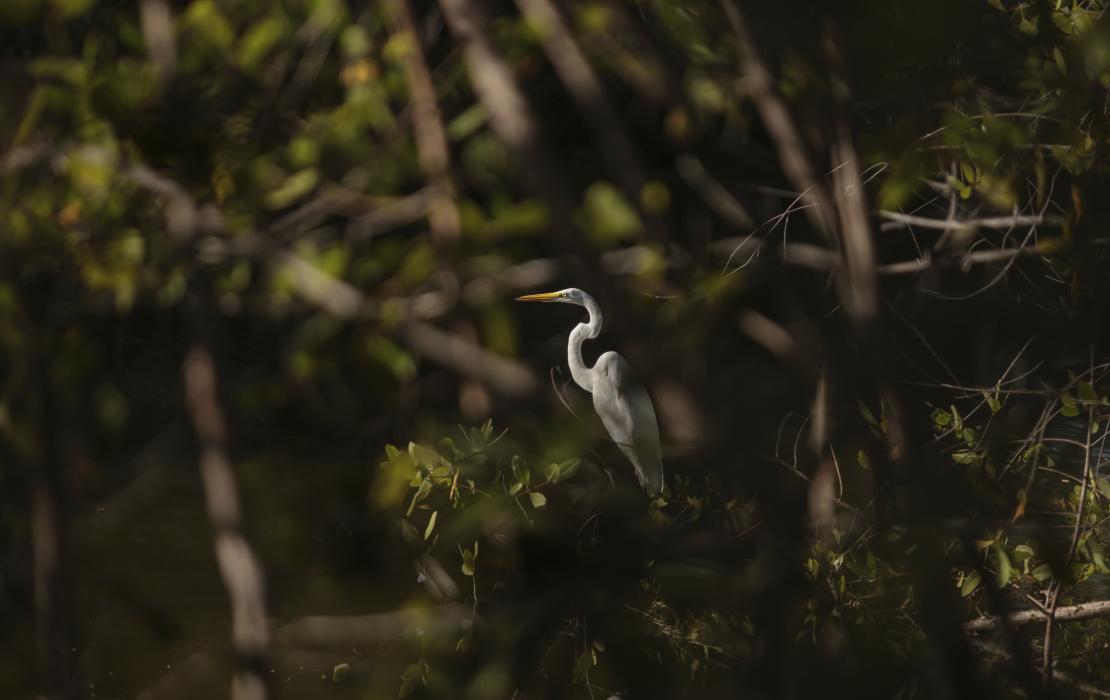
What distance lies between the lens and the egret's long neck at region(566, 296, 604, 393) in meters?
2.56

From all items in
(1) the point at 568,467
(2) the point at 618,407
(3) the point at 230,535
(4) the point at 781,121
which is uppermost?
(3) the point at 230,535

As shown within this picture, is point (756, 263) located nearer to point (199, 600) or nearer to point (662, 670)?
point (662, 670)

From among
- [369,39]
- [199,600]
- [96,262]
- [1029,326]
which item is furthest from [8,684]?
[199,600]

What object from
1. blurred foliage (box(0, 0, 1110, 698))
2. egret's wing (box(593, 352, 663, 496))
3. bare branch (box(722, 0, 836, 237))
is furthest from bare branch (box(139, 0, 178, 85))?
egret's wing (box(593, 352, 663, 496))

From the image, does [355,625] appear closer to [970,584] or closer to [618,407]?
[970,584]

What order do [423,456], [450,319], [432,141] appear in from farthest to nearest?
[423,456], [450,319], [432,141]

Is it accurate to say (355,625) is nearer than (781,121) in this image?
Yes

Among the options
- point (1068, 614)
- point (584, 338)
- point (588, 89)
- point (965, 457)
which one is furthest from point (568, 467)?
point (584, 338)

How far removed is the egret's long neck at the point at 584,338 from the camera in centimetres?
256

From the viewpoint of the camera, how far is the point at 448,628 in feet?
2.93

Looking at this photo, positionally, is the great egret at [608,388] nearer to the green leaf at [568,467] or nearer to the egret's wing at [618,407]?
the egret's wing at [618,407]

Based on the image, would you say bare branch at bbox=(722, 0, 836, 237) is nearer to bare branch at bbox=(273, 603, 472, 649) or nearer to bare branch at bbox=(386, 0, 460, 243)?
bare branch at bbox=(386, 0, 460, 243)

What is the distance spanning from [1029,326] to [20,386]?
0.67m

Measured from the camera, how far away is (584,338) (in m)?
2.65
